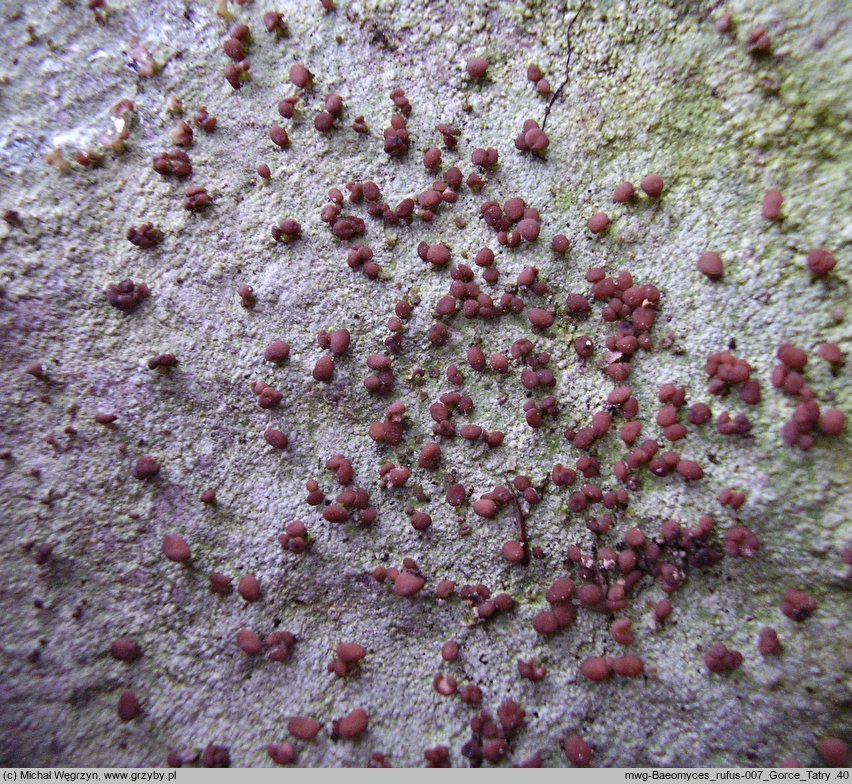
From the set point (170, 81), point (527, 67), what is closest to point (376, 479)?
point (527, 67)

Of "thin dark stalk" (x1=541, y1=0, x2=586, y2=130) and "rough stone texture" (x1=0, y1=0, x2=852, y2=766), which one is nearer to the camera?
"rough stone texture" (x1=0, y1=0, x2=852, y2=766)

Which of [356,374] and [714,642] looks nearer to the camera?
[714,642]

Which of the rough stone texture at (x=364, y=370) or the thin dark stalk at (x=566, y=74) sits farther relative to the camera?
the thin dark stalk at (x=566, y=74)

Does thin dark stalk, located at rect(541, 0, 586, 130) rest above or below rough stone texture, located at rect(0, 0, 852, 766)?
above

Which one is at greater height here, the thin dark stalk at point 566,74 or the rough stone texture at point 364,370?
the thin dark stalk at point 566,74

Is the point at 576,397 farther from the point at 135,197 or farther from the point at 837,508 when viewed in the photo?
the point at 135,197

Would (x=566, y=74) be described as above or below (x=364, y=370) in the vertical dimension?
above

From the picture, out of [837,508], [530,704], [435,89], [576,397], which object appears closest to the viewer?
[837,508]

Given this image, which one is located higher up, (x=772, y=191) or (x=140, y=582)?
(x=772, y=191)
